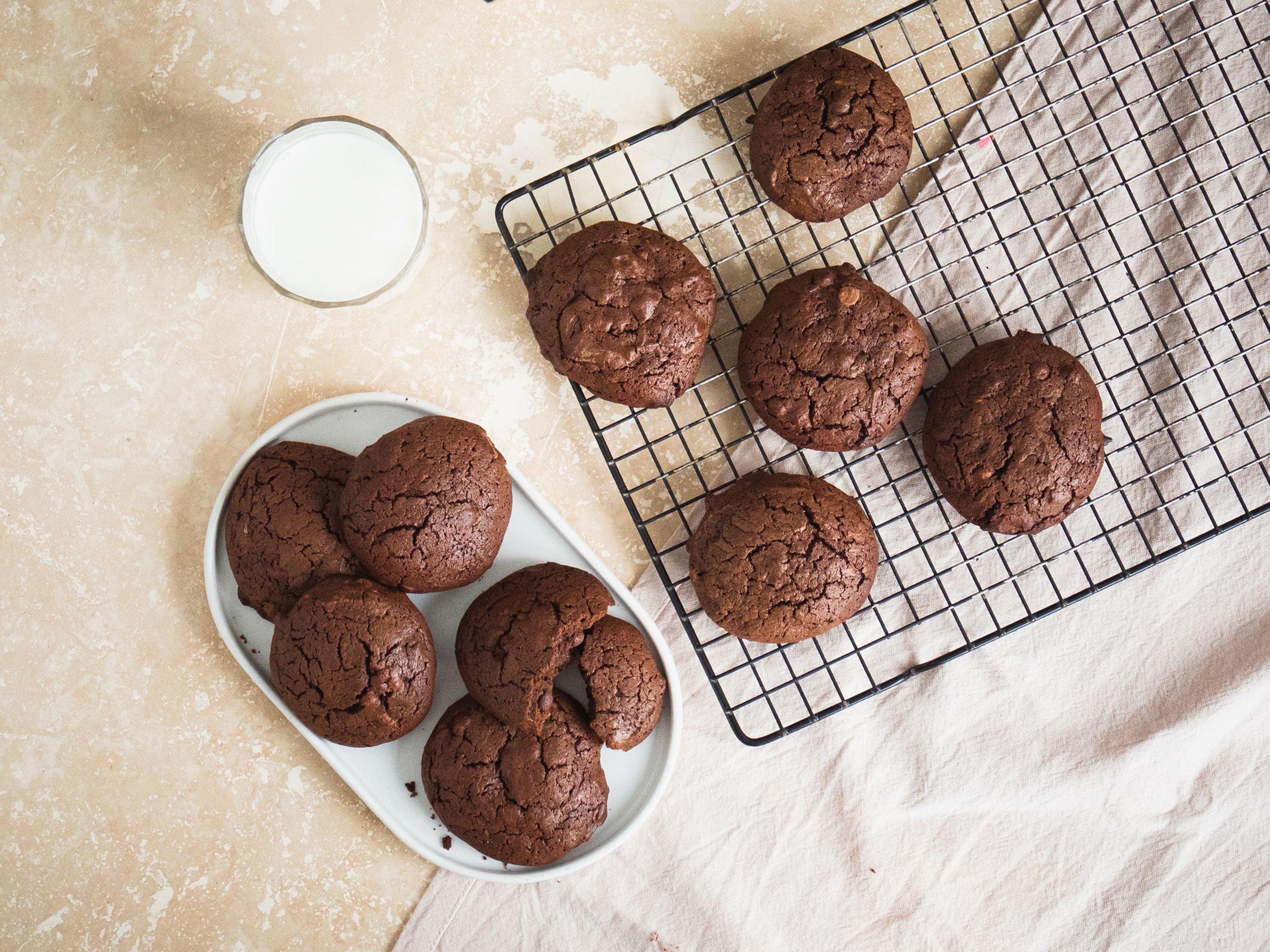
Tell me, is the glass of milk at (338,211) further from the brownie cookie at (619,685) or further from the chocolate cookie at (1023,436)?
the chocolate cookie at (1023,436)

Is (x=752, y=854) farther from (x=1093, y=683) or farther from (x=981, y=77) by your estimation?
(x=981, y=77)

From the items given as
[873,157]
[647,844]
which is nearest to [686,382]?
[873,157]

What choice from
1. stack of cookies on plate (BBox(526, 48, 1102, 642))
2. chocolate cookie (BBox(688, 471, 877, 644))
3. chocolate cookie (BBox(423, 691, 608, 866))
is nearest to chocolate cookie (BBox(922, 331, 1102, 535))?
stack of cookies on plate (BBox(526, 48, 1102, 642))

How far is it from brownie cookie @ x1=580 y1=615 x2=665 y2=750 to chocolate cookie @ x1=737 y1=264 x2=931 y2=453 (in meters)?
0.61

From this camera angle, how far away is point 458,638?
80.4 inches

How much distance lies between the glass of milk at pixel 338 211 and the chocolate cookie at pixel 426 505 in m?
0.39

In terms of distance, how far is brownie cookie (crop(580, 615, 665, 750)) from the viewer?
191 centimetres

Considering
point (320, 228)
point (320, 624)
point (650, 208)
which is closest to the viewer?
point (320, 624)

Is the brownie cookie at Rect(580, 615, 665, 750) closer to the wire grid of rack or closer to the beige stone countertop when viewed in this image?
the wire grid of rack

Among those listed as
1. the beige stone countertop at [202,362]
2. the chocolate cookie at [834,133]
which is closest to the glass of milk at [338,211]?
the beige stone countertop at [202,362]

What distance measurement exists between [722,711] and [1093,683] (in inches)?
38.4

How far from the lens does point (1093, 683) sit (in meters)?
2.26

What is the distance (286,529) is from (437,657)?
0.47 meters

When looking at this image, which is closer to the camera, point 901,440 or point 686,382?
point 686,382
